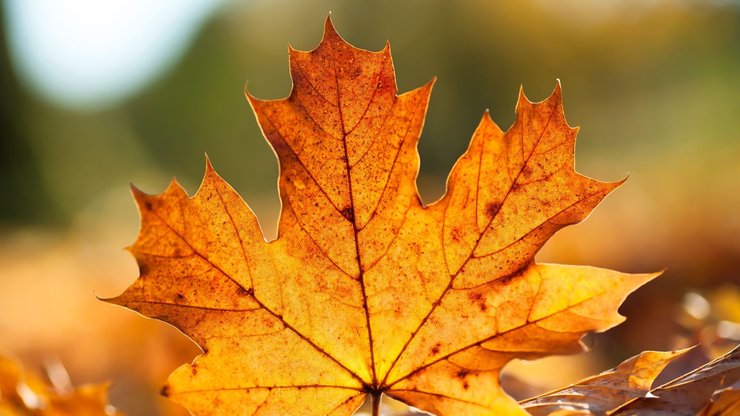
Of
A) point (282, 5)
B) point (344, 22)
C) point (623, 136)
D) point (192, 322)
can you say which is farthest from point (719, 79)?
A: point (192, 322)

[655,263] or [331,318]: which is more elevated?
[655,263]

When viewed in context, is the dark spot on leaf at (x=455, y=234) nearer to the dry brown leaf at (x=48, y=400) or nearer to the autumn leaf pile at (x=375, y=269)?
the autumn leaf pile at (x=375, y=269)

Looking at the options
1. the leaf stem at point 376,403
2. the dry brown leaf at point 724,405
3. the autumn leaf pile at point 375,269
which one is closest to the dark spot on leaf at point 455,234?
the autumn leaf pile at point 375,269

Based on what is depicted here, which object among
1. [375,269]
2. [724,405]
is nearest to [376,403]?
[375,269]

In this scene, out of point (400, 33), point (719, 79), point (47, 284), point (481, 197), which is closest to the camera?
point (481, 197)

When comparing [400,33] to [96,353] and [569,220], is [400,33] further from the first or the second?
[569,220]

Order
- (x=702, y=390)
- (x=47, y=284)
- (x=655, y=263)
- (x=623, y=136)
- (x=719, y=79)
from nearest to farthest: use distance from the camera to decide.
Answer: (x=702, y=390) < (x=655, y=263) < (x=47, y=284) < (x=623, y=136) < (x=719, y=79)
